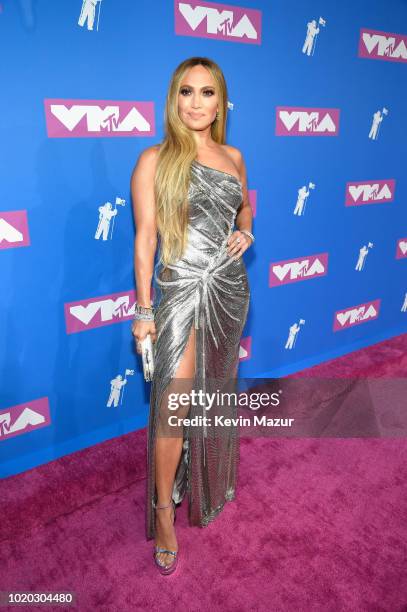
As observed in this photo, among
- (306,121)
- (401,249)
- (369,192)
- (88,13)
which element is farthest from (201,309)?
(401,249)

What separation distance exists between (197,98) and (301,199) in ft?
4.55

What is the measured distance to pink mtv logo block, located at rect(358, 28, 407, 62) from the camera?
2994mm

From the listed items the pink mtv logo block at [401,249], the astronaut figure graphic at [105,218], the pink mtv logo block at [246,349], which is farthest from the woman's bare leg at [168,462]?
the pink mtv logo block at [401,249]

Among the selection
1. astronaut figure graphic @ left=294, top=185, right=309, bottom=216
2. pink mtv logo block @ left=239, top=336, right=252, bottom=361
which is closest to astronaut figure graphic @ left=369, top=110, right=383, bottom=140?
astronaut figure graphic @ left=294, top=185, right=309, bottom=216

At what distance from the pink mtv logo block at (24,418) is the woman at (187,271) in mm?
714

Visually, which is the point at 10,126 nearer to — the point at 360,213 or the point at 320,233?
the point at 320,233

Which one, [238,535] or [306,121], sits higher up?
[306,121]

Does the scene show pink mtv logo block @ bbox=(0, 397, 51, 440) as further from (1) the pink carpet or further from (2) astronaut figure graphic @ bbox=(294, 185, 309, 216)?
(2) astronaut figure graphic @ bbox=(294, 185, 309, 216)

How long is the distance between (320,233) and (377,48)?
113 centimetres

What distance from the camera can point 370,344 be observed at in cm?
386

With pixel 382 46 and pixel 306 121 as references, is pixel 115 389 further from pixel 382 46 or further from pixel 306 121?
pixel 382 46

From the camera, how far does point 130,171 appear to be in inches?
90.8

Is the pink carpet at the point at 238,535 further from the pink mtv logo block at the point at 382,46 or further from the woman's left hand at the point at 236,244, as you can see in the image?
the pink mtv logo block at the point at 382,46

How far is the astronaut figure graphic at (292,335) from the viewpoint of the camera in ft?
10.9
